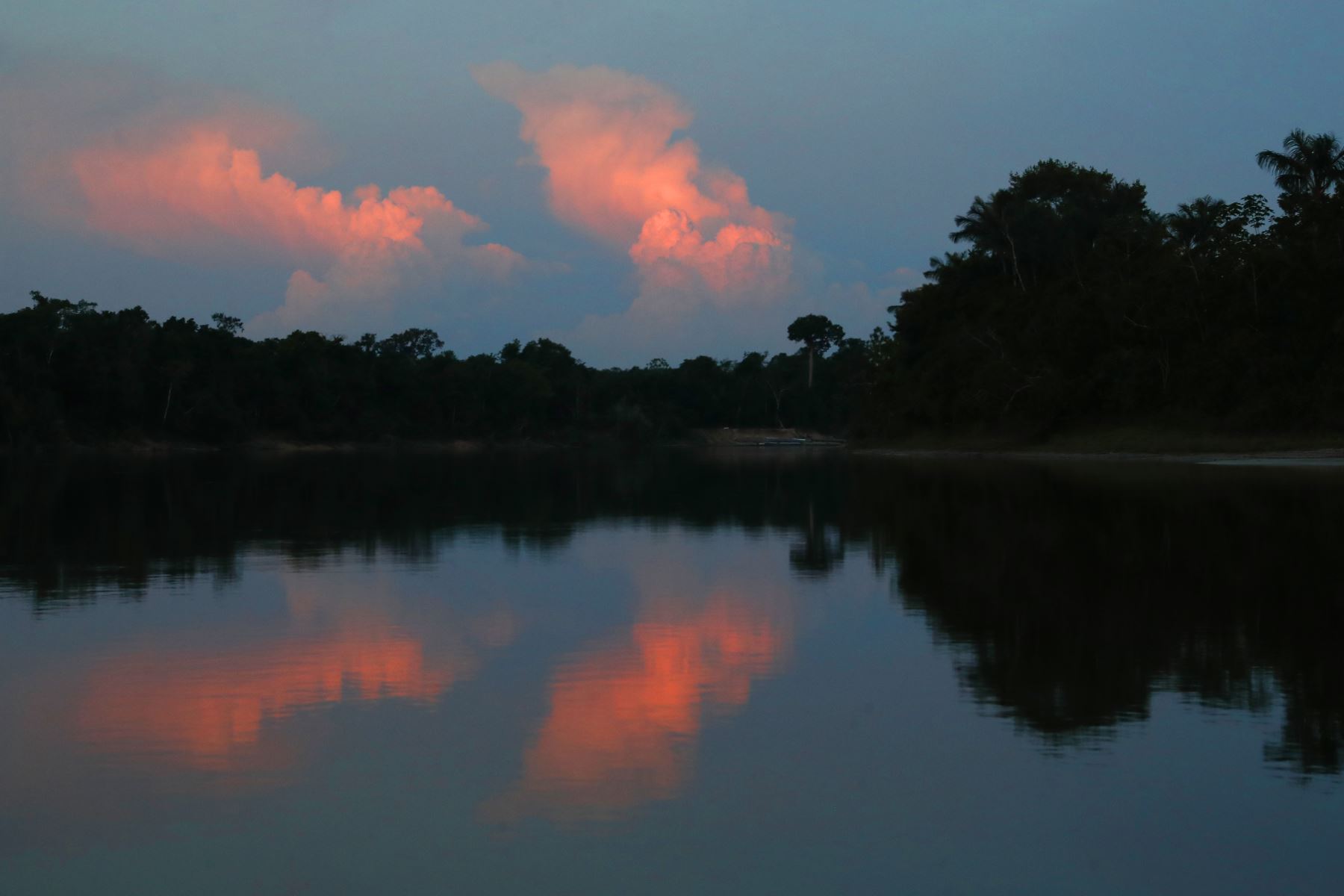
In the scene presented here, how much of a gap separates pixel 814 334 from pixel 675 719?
599ft

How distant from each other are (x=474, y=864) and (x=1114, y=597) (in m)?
11.1

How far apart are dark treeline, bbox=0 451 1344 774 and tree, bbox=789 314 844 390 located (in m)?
137

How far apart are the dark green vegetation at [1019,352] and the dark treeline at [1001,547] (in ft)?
81.9

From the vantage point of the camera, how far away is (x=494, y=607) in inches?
608

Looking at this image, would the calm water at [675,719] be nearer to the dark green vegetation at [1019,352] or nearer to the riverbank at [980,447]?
the riverbank at [980,447]

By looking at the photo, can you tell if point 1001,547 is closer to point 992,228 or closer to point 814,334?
point 992,228

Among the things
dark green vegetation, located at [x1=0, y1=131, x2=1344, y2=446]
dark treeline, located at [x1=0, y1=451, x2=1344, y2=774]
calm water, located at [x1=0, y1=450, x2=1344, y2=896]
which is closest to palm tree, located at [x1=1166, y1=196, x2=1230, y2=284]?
dark green vegetation, located at [x1=0, y1=131, x2=1344, y2=446]

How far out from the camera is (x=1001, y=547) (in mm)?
21984

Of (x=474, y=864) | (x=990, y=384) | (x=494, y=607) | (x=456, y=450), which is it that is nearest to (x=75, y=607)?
(x=494, y=607)

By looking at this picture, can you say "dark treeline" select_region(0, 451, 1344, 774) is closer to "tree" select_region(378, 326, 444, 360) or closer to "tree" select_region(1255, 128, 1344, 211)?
"tree" select_region(1255, 128, 1344, 211)

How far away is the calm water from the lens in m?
6.71

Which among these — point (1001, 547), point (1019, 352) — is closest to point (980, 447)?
point (1019, 352)

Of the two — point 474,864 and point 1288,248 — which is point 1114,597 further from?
point 1288,248

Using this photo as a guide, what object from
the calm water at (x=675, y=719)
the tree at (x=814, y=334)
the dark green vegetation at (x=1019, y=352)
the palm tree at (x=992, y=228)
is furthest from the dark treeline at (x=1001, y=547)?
the tree at (x=814, y=334)
